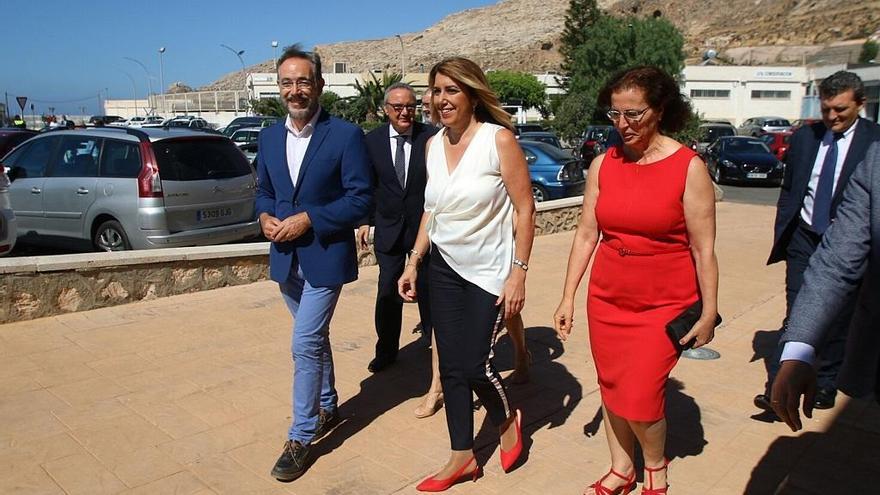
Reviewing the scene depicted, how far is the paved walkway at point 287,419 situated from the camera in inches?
137

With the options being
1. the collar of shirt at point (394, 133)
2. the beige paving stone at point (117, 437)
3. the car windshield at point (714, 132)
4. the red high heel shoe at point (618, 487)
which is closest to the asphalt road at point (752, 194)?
the car windshield at point (714, 132)

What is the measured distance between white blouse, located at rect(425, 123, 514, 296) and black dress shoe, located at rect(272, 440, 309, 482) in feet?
3.99

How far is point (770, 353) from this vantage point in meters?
5.45

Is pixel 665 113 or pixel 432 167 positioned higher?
pixel 665 113

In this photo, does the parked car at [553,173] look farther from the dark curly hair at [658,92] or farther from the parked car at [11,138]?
the dark curly hair at [658,92]

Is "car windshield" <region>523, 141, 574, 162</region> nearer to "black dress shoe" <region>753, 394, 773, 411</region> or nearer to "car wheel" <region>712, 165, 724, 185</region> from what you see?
"car wheel" <region>712, 165, 724, 185</region>

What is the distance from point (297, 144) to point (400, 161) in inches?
44.6

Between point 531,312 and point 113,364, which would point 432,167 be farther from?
point 531,312

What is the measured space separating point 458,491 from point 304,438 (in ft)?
2.68

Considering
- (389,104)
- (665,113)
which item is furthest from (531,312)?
(665,113)

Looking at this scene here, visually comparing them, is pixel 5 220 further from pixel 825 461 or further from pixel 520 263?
pixel 825 461

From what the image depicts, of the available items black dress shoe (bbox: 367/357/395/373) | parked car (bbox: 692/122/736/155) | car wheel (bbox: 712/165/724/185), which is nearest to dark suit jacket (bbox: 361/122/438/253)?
black dress shoe (bbox: 367/357/395/373)

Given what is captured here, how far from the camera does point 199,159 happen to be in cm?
799

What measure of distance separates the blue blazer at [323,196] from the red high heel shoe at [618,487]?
5.19ft
